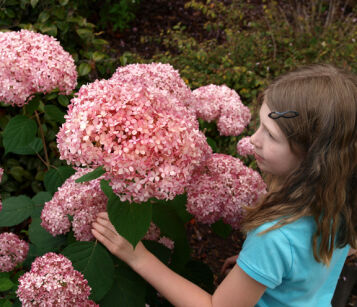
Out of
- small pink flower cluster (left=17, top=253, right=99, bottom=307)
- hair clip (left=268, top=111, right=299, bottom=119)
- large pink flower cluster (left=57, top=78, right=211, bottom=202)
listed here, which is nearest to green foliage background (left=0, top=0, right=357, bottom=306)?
small pink flower cluster (left=17, top=253, right=99, bottom=307)

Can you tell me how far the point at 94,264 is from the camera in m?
1.15

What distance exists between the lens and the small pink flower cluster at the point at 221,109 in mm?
1619

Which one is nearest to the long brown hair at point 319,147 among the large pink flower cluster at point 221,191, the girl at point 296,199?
the girl at point 296,199

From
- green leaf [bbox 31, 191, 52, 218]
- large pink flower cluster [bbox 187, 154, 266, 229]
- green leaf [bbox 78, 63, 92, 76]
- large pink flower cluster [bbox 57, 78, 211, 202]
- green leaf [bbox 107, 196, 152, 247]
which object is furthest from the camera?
green leaf [bbox 78, 63, 92, 76]

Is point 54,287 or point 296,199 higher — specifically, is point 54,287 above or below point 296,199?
below

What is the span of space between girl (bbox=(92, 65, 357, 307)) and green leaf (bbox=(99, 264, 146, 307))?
0.37 ft

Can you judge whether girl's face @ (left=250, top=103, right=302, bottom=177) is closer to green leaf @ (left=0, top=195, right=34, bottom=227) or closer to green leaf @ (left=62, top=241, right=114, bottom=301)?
green leaf @ (left=62, top=241, right=114, bottom=301)

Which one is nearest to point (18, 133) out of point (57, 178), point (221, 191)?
point (57, 178)

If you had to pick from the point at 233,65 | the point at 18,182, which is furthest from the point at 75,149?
the point at 233,65

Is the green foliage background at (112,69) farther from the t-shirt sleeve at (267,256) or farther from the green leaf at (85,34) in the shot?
the t-shirt sleeve at (267,256)

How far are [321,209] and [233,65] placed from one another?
2990 mm

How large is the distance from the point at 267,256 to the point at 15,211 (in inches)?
38.4

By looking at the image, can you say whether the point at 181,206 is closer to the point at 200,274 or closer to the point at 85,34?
the point at 200,274

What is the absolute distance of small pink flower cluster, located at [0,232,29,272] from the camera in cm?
139
